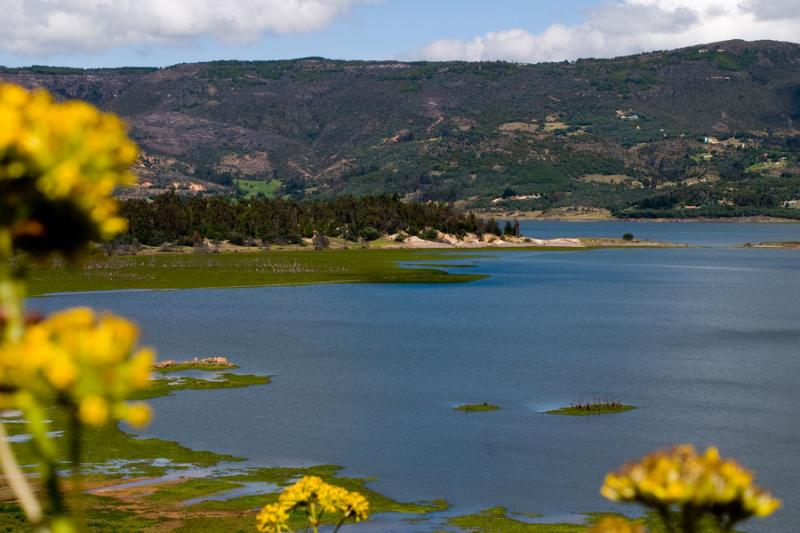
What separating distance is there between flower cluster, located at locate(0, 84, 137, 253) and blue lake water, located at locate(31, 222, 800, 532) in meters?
36.0

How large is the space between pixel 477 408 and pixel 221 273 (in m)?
98.5

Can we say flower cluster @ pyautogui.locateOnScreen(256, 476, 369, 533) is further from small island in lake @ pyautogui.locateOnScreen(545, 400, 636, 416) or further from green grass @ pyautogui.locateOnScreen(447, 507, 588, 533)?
small island in lake @ pyautogui.locateOnScreen(545, 400, 636, 416)

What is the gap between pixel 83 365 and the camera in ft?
13.8

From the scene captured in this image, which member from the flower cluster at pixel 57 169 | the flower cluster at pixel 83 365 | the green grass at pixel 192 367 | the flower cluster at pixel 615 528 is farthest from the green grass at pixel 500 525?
the green grass at pixel 192 367

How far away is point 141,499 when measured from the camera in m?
41.8

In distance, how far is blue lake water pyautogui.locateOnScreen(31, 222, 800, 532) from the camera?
50375 mm

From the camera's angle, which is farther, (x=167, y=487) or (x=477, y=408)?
(x=477, y=408)

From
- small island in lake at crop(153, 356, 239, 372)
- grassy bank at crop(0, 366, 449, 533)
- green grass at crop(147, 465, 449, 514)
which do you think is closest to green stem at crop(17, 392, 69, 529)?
grassy bank at crop(0, 366, 449, 533)

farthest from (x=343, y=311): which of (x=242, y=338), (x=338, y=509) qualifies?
(x=338, y=509)

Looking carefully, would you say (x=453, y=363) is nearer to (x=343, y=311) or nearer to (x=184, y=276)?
(x=343, y=311)

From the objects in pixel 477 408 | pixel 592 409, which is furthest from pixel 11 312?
pixel 477 408

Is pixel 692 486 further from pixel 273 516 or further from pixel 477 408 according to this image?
pixel 477 408

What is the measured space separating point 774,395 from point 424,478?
31245mm

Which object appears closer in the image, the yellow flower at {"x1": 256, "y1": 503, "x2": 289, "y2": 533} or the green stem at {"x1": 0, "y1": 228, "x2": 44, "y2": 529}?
the green stem at {"x1": 0, "y1": 228, "x2": 44, "y2": 529}
